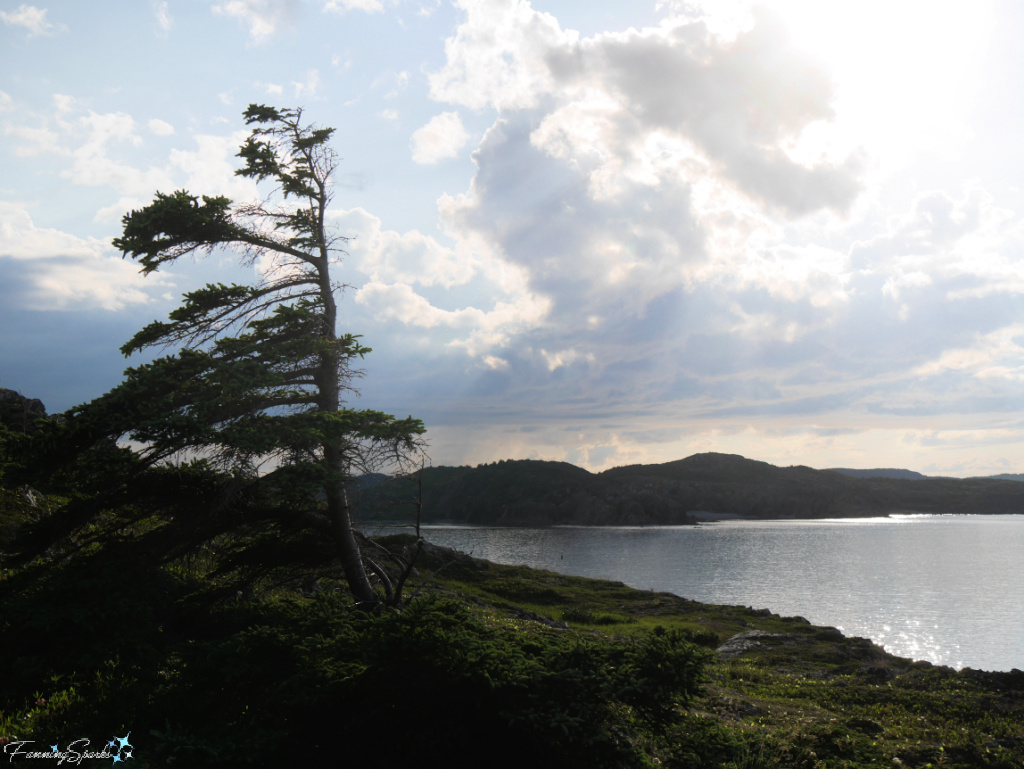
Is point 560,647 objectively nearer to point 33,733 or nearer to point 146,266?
point 33,733

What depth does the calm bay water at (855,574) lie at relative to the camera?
42906 millimetres

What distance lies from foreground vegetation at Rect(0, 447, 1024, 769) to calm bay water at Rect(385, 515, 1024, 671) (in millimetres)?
32664

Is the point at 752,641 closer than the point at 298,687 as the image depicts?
No

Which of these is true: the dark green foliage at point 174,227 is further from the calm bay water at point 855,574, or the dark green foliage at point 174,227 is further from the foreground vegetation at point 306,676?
the calm bay water at point 855,574

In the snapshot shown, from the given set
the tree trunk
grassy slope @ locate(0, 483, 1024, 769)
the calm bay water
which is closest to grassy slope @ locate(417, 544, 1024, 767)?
grassy slope @ locate(0, 483, 1024, 769)

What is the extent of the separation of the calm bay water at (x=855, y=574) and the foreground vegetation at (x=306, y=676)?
107ft

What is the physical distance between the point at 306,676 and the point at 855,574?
86.1 m

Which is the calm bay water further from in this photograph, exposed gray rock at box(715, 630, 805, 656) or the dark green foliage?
the dark green foliage

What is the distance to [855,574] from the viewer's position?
74.7m

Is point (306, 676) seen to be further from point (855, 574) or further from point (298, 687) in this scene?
point (855, 574)

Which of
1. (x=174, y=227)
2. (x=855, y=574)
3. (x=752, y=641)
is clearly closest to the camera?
(x=174, y=227)

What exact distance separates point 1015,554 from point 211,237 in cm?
12142

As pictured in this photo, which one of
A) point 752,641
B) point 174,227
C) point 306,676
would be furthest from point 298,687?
point 752,641

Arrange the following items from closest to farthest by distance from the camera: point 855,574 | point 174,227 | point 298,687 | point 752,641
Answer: point 298,687, point 174,227, point 752,641, point 855,574
